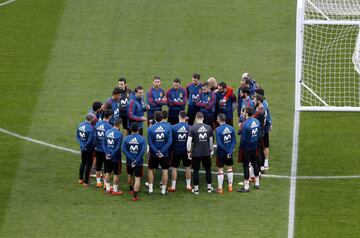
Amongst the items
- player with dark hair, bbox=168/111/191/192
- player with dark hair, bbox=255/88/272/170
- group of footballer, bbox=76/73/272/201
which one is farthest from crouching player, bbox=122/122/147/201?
player with dark hair, bbox=255/88/272/170

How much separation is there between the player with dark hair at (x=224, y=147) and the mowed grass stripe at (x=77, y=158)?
46 centimetres

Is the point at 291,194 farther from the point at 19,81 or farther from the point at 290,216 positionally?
the point at 19,81

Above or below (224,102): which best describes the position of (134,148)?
below

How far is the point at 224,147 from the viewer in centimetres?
2334

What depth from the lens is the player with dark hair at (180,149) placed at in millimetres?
23312

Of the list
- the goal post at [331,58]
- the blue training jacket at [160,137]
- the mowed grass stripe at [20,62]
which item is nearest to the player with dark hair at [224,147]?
the blue training jacket at [160,137]

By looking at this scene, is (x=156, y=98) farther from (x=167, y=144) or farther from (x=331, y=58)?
(x=331, y=58)

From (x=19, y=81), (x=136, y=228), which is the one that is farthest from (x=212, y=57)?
(x=136, y=228)

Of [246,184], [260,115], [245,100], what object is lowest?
[246,184]

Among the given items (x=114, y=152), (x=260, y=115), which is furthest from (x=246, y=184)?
(x=114, y=152)

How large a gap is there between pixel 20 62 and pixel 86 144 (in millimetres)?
7970

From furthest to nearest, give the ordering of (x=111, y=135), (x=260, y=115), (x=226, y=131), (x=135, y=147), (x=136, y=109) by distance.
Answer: (x=136, y=109) → (x=260, y=115) → (x=226, y=131) → (x=111, y=135) → (x=135, y=147)

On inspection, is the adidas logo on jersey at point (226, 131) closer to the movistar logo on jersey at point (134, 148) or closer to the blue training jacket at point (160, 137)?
the blue training jacket at point (160, 137)

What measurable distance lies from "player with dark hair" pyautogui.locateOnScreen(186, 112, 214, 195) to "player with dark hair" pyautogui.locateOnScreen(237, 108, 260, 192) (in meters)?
0.77
